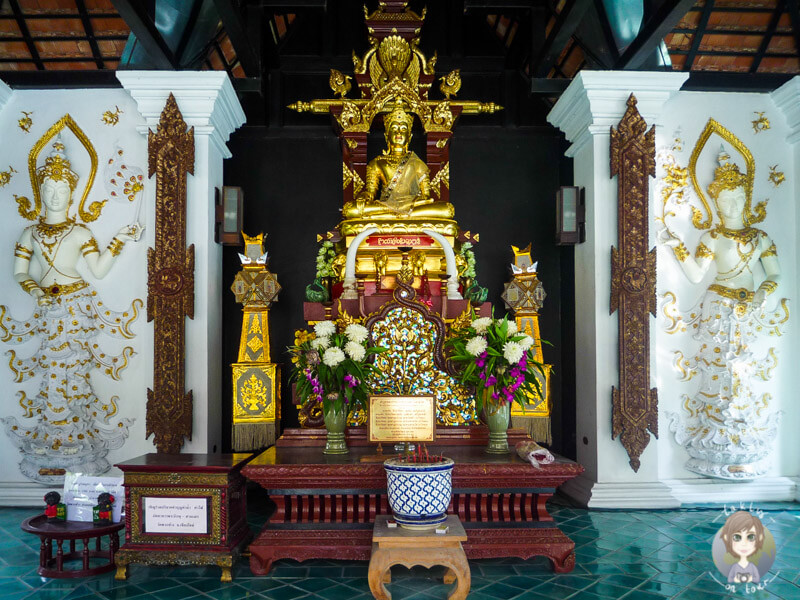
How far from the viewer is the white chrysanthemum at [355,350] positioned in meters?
3.91

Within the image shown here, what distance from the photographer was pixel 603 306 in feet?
16.1

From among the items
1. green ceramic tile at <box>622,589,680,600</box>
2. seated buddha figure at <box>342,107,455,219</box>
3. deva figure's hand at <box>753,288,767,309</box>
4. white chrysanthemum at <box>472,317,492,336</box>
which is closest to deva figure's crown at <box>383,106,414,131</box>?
seated buddha figure at <box>342,107,455,219</box>

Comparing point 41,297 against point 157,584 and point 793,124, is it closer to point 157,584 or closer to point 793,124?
point 157,584

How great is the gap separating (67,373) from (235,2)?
Result: 3.06 metres

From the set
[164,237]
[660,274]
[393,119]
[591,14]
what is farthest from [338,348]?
[591,14]

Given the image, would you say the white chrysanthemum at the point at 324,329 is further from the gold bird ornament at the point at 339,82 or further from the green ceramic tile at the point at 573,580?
the gold bird ornament at the point at 339,82

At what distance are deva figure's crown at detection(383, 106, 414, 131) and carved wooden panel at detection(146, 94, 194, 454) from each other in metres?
1.60

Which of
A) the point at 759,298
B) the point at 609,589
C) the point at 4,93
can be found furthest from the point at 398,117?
the point at 609,589

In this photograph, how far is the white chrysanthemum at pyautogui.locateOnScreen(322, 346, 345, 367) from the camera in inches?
151

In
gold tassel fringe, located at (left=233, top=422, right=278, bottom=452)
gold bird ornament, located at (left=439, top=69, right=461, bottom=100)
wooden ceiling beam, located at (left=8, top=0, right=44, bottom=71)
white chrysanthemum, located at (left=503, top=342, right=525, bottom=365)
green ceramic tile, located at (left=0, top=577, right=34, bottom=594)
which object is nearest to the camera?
green ceramic tile, located at (left=0, top=577, right=34, bottom=594)

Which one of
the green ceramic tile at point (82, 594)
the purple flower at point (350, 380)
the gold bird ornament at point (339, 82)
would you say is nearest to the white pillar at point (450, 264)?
the purple flower at point (350, 380)

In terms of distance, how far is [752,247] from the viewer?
507cm

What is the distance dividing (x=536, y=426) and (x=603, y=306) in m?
1.03

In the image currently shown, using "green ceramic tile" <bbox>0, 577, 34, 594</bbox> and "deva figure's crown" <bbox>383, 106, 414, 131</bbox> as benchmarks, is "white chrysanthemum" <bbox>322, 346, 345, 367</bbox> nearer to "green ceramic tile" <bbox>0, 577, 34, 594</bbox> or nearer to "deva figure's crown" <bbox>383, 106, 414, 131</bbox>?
"green ceramic tile" <bbox>0, 577, 34, 594</bbox>
